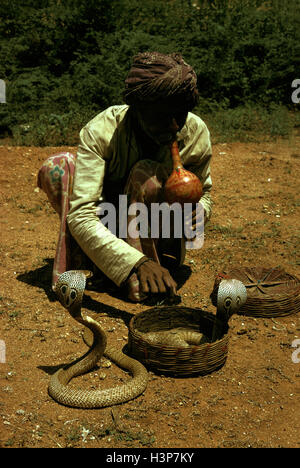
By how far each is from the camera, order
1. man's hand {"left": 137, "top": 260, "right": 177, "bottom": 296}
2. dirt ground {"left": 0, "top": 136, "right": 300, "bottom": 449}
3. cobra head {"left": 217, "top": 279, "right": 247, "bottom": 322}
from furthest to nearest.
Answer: man's hand {"left": 137, "top": 260, "right": 177, "bottom": 296} → cobra head {"left": 217, "top": 279, "right": 247, "bottom": 322} → dirt ground {"left": 0, "top": 136, "right": 300, "bottom": 449}

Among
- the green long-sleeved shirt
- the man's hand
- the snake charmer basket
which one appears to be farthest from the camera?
the snake charmer basket

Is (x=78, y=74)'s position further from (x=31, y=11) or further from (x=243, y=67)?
(x=243, y=67)

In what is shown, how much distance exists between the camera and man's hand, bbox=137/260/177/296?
11.3 feet

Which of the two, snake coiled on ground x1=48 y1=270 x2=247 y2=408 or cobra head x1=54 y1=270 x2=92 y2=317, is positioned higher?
cobra head x1=54 y1=270 x2=92 y2=317

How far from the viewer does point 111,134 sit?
3.88 m

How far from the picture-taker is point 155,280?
346 cm

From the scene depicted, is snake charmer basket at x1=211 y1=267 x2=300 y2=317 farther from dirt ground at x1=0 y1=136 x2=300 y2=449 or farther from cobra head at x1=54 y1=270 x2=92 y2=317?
cobra head at x1=54 y1=270 x2=92 y2=317

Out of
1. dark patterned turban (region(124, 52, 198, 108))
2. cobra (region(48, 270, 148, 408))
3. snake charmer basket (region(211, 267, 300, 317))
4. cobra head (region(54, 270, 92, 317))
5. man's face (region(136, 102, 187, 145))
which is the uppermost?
dark patterned turban (region(124, 52, 198, 108))

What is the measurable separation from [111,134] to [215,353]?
1582 millimetres

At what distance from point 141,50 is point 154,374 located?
769 centimetres

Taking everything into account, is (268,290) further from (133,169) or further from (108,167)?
(108,167)

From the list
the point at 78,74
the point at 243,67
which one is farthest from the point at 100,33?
the point at 243,67

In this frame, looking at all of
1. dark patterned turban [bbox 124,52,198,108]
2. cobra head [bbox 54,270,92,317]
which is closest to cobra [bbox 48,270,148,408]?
cobra head [bbox 54,270,92,317]

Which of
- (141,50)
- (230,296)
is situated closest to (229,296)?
(230,296)
